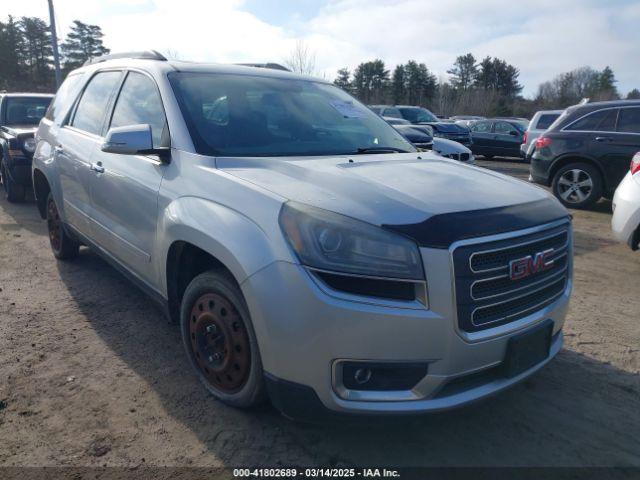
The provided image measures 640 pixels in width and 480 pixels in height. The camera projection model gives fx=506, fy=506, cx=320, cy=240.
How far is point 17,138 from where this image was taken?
8.12 m

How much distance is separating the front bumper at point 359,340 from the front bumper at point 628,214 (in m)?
3.49

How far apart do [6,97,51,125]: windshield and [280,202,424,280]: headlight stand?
9233 mm

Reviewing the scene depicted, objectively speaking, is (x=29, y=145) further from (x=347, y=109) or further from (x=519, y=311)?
(x=519, y=311)

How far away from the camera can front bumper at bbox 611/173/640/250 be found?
490 centimetres

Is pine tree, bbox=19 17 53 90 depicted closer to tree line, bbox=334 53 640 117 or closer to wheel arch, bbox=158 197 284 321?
tree line, bbox=334 53 640 117

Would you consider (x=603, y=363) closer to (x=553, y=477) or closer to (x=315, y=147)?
(x=553, y=477)

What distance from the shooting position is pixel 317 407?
2.16 m

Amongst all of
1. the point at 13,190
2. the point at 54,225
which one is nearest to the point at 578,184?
the point at 54,225

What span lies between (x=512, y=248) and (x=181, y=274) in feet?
6.06

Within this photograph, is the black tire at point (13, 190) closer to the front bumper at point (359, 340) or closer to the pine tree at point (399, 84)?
the front bumper at point (359, 340)

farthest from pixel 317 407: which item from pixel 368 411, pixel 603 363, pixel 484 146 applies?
pixel 484 146

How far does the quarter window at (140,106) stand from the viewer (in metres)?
3.19

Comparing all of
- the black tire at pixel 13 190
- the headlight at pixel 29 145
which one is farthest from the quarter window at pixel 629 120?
the black tire at pixel 13 190

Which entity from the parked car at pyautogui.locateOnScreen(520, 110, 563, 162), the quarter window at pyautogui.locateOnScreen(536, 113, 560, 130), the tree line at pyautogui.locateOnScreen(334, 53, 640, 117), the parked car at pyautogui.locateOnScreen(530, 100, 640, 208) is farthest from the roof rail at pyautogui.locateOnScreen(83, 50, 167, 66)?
the tree line at pyautogui.locateOnScreen(334, 53, 640, 117)
